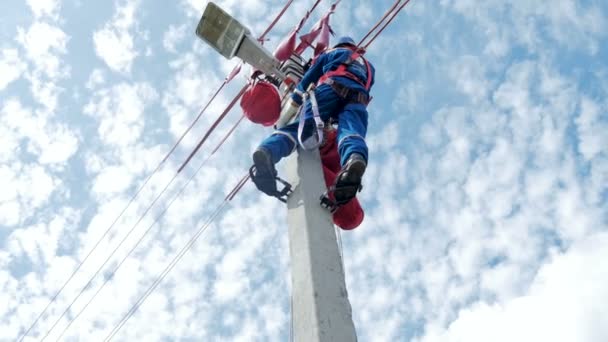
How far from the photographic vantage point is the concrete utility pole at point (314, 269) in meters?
2.29

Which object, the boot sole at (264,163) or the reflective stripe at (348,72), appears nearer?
the boot sole at (264,163)

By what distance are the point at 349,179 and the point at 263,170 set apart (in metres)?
0.55

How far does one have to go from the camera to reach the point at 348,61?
13.0 feet

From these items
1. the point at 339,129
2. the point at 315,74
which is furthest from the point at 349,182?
the point at 315,74

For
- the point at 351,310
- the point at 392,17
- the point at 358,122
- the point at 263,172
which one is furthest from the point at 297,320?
the point at 392,17

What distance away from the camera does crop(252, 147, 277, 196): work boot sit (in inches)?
129

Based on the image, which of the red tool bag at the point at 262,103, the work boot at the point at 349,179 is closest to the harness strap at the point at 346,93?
the red tool bag at the point at 262,103

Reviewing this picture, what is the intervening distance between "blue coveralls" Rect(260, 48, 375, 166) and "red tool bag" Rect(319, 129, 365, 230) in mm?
156

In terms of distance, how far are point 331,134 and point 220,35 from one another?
4.21 feet

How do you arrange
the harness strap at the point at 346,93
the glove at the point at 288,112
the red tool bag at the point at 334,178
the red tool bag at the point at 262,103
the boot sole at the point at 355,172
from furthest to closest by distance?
the red tool bag at the point at 262,103 < the glove at the point at 288,112 < the harness strap at the point at 346,93 < the red tool bag at the point at 334,178 < the boot sole at the point at 355,172

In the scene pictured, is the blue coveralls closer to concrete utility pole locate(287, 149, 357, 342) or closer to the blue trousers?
the blue trousers

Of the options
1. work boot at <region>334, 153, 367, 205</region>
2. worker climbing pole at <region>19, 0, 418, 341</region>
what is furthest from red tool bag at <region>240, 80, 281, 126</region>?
work boot at <region>334, 153, 367, 205</region>

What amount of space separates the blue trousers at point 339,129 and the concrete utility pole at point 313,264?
11 centimetres

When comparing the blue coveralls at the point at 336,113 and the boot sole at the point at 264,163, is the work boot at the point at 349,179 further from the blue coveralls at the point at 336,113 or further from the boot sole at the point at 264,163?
the boot sole at the point at 264,163
